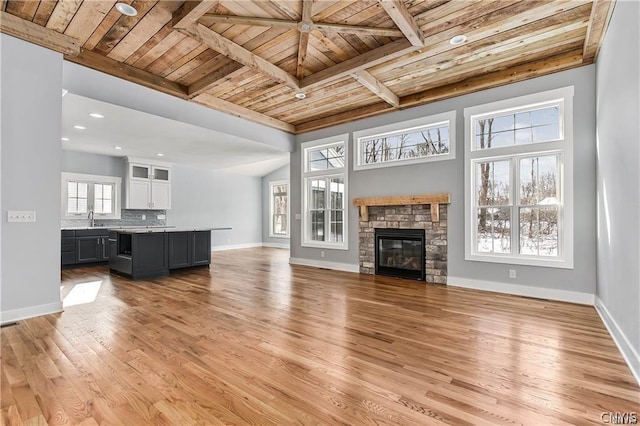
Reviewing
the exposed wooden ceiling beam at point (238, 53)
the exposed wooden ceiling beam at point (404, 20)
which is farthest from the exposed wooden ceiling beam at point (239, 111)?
the exposed wooden ceiling beam at point (404, 20)

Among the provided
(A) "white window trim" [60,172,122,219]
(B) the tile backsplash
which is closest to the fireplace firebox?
(B) the tile backsplash

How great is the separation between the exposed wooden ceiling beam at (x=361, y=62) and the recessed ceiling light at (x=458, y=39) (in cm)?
44

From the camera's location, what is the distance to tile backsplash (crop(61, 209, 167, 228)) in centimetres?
734

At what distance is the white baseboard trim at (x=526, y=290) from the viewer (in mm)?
3883

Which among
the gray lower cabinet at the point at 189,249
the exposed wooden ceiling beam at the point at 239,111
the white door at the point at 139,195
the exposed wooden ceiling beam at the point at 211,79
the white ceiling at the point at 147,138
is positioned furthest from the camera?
the white door at the point at 139,195

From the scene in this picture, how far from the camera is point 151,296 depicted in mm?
4195

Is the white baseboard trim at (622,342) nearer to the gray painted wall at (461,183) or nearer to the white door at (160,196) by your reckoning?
the gray painted wall at (461,183)

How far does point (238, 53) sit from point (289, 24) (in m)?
0.86

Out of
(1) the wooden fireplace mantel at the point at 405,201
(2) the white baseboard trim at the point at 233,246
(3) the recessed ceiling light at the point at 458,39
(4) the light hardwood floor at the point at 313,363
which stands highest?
(3) the recessed ceiling light at the point at 458,39

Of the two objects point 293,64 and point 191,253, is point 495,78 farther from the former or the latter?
point 191,253

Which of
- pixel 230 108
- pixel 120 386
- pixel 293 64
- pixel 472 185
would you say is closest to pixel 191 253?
pixel 230 108

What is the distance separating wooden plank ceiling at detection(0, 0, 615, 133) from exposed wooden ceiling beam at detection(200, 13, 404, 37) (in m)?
0.01

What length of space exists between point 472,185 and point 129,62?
520 cm

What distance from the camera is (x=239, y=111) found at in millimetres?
5836
